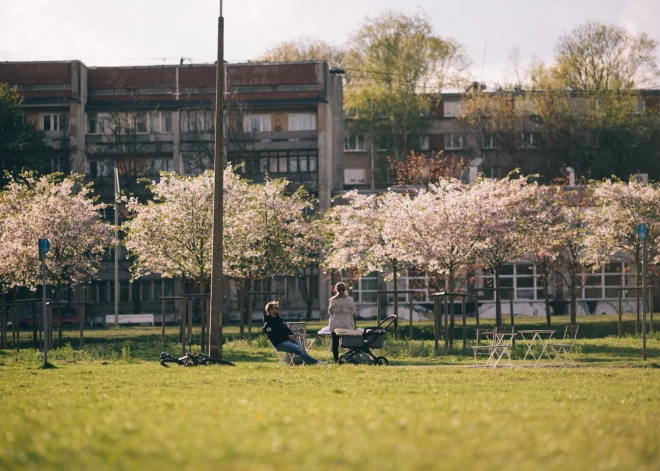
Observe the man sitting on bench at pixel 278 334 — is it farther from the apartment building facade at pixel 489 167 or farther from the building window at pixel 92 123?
the building window at pixel 92 123

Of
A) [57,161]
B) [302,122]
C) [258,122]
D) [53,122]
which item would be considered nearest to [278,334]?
[302,122]

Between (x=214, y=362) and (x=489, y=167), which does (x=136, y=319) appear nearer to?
(x=489, y=167)

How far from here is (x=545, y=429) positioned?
10.3m

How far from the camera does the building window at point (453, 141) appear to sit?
93.1m

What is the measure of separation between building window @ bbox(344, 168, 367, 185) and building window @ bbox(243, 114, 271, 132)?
1817cm

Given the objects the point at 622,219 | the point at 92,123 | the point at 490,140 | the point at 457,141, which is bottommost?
the point at 622,219

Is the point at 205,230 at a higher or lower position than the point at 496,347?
higher

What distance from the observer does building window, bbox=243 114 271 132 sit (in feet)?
253

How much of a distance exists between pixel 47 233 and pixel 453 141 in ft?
172

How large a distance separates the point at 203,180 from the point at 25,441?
33.8 meters

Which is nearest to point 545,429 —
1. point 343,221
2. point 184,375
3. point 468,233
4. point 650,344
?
point 184,375

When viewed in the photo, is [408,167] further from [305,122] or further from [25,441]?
Answer: [25,441]

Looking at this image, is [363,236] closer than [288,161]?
Yes

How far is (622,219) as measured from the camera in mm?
48906
